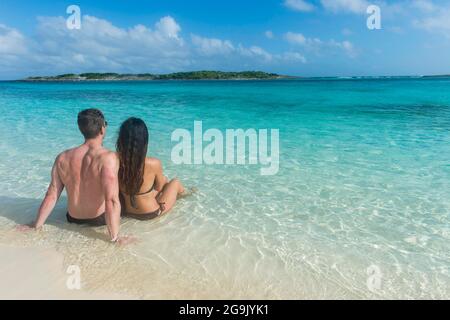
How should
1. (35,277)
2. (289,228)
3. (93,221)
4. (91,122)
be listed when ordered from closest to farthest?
1. (35,277)
2. (91,122)
3. (93,221)
4. (289,228)

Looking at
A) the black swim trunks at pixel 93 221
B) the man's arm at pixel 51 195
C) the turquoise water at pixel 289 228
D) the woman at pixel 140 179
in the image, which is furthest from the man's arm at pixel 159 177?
the man's arm at pixel 51 195

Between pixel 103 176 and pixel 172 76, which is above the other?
pixel 172 76

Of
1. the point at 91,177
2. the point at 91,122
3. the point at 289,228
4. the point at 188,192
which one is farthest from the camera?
the point at 188,192

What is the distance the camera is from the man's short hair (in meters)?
3.67

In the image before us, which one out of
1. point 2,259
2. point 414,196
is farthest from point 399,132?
point 2,259

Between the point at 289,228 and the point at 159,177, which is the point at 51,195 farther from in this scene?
the point at 289,228

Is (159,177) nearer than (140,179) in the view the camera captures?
No

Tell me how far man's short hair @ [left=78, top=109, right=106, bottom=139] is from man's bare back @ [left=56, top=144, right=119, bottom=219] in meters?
0.16

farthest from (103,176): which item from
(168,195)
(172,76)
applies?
(172,76)

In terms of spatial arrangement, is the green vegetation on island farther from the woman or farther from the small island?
the woman

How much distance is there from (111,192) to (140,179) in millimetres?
439

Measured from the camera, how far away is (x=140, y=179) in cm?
415

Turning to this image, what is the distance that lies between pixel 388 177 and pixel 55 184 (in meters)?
5.35
